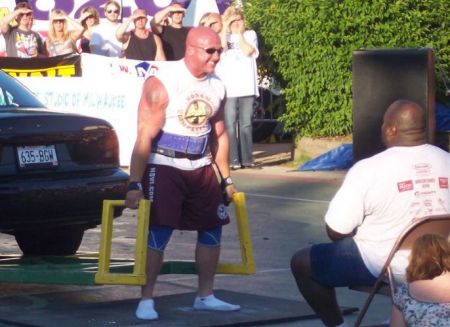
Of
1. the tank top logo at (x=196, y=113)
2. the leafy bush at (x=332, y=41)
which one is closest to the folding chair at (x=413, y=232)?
the tank top logo at (x=196, y=113)

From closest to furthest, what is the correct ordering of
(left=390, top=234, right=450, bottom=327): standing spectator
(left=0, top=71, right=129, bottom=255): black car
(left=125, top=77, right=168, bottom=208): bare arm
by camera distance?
(left=390, top=234, right=450, bottom=327): standing spectator < (left=125, top=77, right=168, bottom=208): bare arm < (left=0, top=71, right=129, bottom=255): black car

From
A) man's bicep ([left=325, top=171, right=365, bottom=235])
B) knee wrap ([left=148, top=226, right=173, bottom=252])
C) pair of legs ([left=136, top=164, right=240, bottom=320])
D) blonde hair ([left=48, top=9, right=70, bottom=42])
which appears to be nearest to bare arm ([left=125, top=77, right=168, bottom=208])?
pair of legs ([left=136, top=164, right=240, bottom=320])

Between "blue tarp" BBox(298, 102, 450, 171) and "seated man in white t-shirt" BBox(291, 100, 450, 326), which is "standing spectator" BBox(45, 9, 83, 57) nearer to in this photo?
"blue tarp" BBox(298, 102, 450, 171)

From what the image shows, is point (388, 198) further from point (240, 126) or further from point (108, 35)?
point (108, 35)

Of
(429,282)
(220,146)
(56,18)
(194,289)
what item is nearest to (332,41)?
(56,18)

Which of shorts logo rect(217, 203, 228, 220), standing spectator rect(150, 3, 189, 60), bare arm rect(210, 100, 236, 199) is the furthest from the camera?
standing spectator rect(150, 3, 189, 60)

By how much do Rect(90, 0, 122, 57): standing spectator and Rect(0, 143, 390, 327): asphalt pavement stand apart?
17.5 feet

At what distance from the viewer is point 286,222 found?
1208cm

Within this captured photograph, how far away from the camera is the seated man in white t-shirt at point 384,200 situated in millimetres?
6320

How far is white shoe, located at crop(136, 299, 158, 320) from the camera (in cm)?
771

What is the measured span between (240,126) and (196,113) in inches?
351

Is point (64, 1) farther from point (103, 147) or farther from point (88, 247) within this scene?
point (103, 147)

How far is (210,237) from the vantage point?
26.1ft

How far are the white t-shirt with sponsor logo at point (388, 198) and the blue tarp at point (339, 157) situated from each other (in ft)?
31.8
